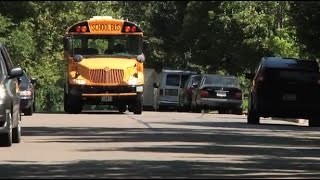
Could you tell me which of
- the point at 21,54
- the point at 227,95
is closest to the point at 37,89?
the point at 21,54

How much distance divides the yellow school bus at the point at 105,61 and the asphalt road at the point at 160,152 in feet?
25.0

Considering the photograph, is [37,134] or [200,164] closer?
[200,164]

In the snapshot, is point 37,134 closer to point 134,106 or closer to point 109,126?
point 109,126

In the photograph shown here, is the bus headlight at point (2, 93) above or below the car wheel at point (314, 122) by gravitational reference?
above

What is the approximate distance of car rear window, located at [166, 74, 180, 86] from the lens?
5188 centimetres

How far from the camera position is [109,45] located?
34.9 meters

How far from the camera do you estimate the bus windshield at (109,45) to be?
34781 millimetres

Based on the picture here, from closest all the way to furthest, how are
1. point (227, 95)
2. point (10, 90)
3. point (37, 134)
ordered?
point (10, 90), point (37, 134), point (227, 95)

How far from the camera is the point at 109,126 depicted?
85.3 feet

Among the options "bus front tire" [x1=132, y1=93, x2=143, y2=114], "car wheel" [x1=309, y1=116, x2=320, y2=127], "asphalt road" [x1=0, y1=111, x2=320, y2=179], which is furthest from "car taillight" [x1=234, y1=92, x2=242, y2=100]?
"asphalt road" [x1=0, y1=111, x2=320, y2=179]

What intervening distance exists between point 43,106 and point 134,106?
116ft

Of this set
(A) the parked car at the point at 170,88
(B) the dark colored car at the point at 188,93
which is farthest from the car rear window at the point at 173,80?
(B) the dark colored car at the point at 188,93

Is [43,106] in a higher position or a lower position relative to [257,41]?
lower

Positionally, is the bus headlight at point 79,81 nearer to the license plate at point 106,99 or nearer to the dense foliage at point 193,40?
the license plate at point 106,99
